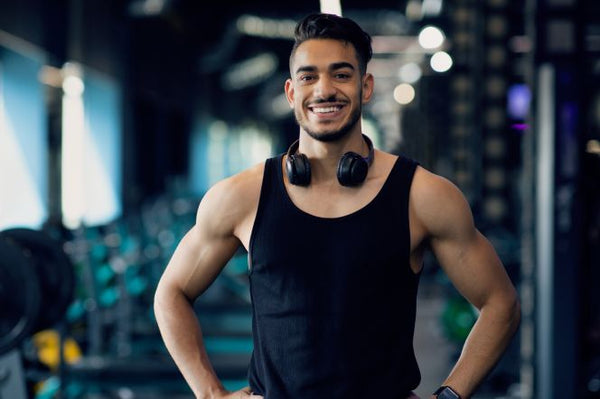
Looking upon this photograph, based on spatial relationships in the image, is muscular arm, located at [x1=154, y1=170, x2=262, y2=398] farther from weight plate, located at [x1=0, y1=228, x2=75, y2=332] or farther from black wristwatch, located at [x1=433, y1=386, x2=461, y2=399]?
weight plate, located at [x1=0, y1=228, x2=75, y2=332]

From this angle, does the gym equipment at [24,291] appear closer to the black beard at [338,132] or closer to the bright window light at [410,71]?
the black beard at [338,132]

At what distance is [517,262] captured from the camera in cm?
559

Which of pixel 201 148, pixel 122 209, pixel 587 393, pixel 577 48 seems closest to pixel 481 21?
pixel 577 48

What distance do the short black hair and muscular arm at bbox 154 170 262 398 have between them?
12.4 inches

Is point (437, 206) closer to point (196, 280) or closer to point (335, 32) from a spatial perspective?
point (335, 32)

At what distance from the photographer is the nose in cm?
161

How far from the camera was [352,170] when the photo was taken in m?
1.63

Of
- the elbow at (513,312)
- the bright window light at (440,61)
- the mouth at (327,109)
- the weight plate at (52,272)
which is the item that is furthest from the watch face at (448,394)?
the bright window light at (440,61)

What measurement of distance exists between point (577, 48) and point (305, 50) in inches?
99.3

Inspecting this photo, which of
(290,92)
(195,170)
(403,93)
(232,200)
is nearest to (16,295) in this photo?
(232,200)

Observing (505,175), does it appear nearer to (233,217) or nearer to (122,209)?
(122,209)

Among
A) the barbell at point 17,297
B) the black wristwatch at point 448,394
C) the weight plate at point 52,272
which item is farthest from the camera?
the weight plate at point 52,272

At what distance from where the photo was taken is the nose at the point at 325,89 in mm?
1613

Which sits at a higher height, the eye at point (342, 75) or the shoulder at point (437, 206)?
the eye at point (342, 75)
